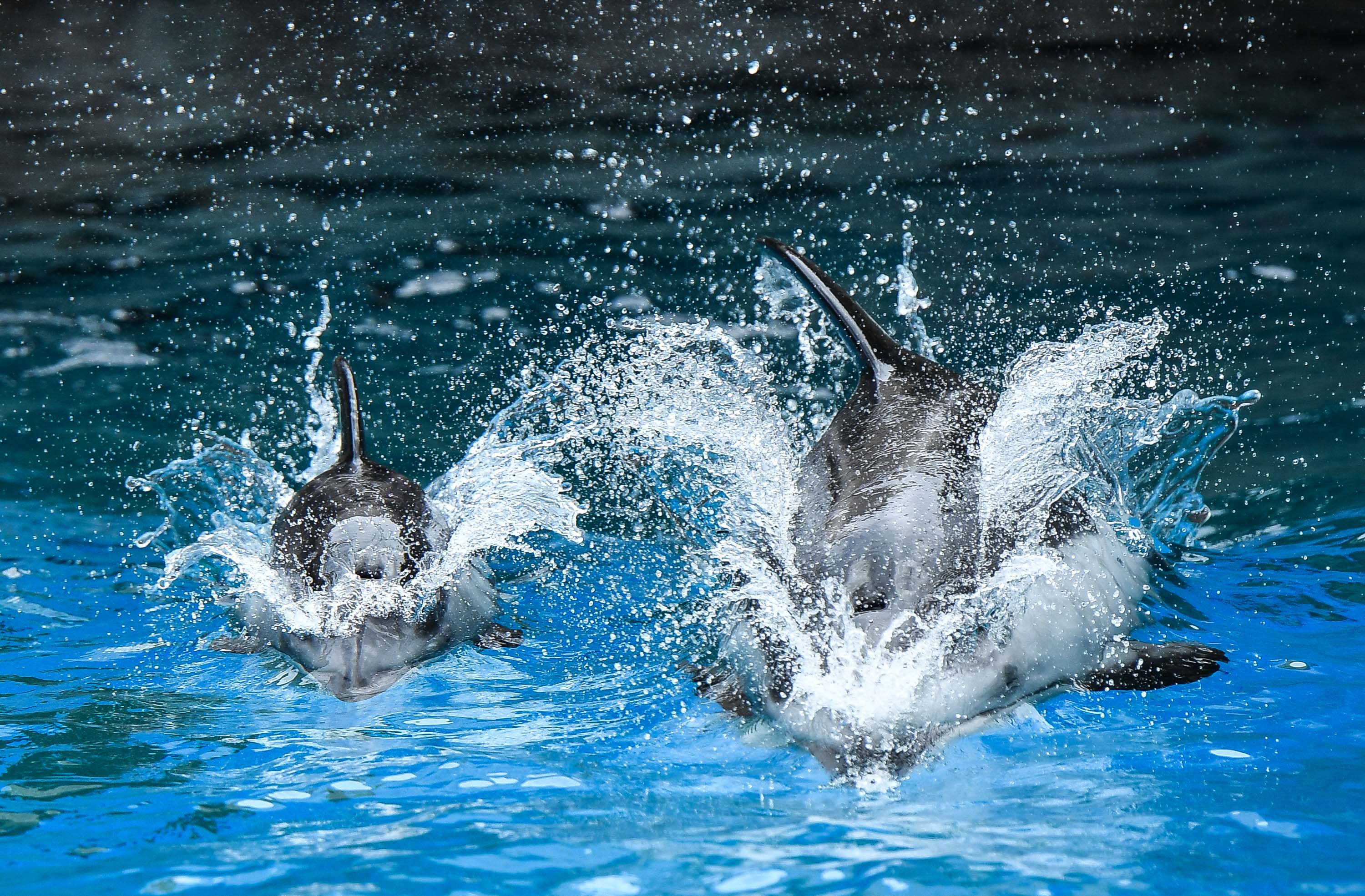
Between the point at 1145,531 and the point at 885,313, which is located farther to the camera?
the point at 885,313

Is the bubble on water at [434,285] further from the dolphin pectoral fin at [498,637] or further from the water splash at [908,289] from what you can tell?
the dolphin pectoral fin at [498,637]

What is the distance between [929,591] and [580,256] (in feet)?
16.8

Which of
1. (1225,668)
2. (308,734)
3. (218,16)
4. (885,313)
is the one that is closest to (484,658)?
(308,734)

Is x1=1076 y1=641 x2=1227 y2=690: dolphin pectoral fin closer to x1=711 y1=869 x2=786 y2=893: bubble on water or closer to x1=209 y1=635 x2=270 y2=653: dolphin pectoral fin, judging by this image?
x1=711 y1=869 x2=786 y2=893: bubble on water

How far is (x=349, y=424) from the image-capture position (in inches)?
250

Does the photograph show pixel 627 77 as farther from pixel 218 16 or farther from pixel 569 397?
pixel 218 16

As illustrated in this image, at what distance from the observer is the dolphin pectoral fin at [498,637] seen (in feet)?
18.0

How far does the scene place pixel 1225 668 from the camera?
491 cm

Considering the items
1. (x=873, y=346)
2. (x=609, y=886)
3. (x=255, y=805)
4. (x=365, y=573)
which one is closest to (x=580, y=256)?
(x=873, y=346)

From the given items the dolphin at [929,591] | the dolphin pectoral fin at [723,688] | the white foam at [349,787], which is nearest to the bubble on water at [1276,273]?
the dolphin at [929,591]

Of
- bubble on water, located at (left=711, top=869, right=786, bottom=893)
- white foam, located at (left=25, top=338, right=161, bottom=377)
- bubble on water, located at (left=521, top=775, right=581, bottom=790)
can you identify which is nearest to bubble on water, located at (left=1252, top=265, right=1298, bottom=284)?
bubble on water, located at (left=521, top=775, right=581, bottom=790)

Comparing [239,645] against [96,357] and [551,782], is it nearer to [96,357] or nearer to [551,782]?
[551,782]

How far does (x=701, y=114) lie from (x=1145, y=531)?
4422 millimetres

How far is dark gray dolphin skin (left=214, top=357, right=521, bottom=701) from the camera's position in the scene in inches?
195
